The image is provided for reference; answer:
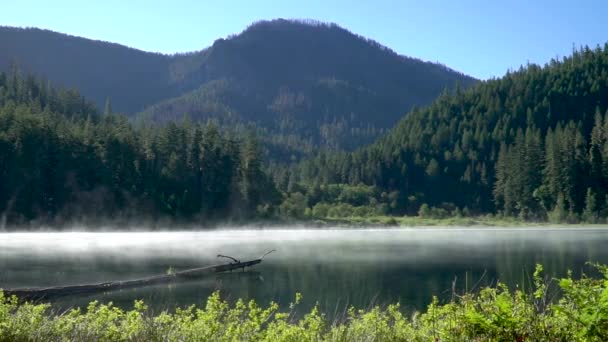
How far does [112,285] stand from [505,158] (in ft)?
437

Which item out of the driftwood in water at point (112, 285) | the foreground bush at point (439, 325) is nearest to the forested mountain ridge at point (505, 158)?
the driftwood in water at point (112, 285)

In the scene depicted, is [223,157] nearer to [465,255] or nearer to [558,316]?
[465,255]

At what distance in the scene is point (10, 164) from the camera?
93562 millimetres

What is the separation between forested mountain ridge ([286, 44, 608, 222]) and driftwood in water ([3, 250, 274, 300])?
100 metres

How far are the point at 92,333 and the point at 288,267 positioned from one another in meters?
30.2

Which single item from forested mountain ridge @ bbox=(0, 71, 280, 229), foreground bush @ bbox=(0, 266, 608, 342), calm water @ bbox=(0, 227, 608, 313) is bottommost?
calm water @ bbox=(0, 227, 608, 313)

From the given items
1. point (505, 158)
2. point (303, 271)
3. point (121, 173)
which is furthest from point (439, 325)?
point (505, 158)

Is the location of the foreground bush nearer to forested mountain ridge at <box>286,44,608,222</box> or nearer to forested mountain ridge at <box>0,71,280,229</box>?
forested mountain ridge at <box>0,71,280,229</box>

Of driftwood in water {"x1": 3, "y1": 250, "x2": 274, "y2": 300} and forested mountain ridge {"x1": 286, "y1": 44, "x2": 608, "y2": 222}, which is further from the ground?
forested mountain ridge {"x1": 286, "y1": 44, "x2": 608, "y2": 222}

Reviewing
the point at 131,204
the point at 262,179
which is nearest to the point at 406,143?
the point at 262,179

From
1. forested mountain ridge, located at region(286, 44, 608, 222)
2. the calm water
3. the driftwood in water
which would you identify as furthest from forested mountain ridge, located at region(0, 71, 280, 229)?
the driftwood in water

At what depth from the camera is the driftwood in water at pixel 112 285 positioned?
957 inches

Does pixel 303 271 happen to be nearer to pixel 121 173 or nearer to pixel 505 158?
pixel 121 173

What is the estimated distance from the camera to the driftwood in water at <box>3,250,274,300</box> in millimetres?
24297
